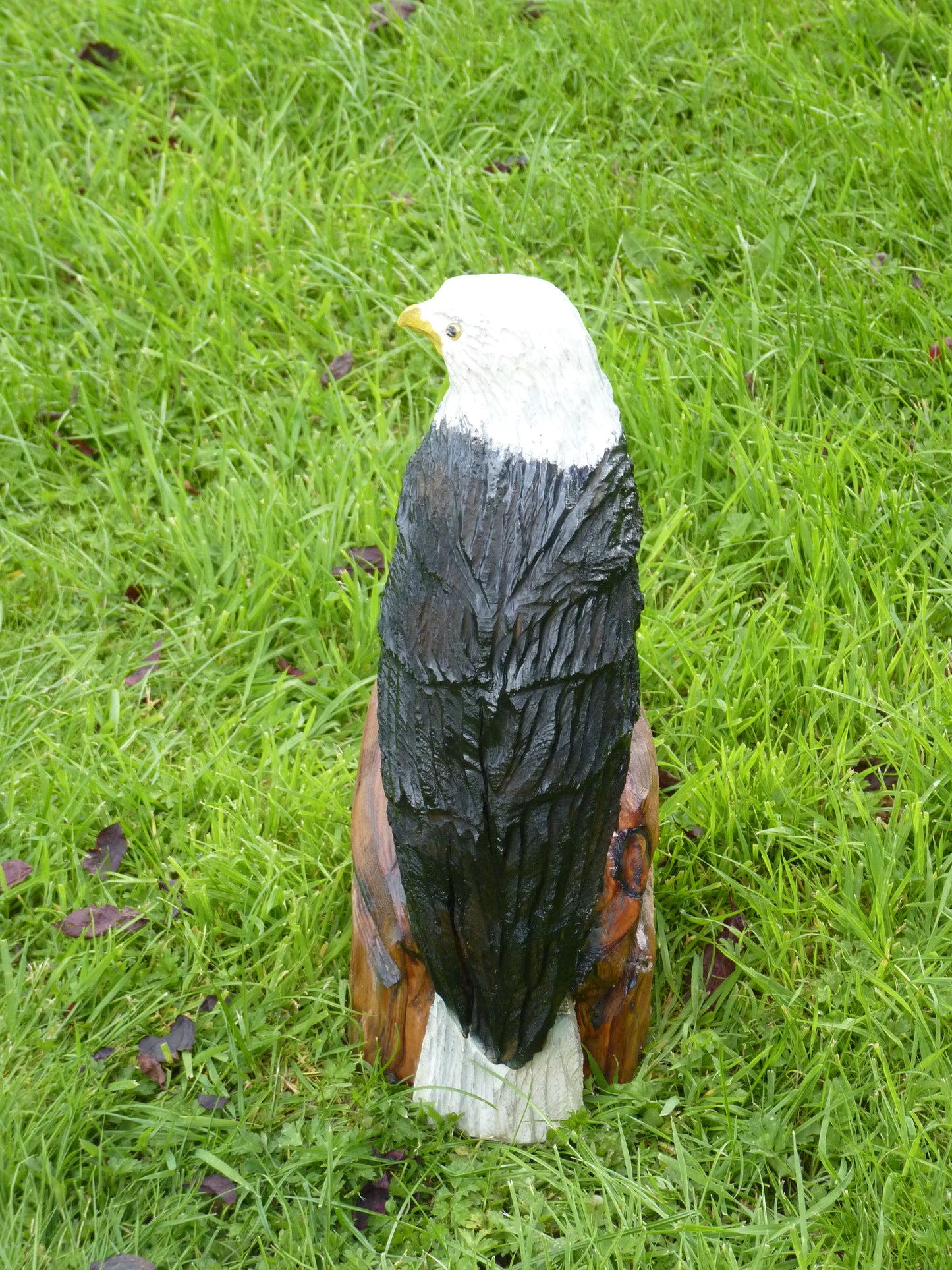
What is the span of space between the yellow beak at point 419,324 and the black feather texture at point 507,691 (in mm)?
136

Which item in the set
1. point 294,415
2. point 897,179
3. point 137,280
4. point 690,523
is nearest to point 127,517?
point 294,415

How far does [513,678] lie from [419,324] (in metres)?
0.53

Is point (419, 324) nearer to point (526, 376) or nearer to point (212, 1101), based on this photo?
point (526, 376)

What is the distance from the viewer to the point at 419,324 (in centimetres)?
190

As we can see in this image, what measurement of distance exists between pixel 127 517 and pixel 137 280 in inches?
33.7

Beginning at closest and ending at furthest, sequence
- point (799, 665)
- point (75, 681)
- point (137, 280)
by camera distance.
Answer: point (799, 665) < point (75, 681) < point (137, 280)

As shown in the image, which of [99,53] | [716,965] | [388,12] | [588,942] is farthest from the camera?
[99,53]

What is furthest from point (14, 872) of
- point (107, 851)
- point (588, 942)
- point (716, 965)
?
point (716, 965)

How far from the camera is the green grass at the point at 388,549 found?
241 centimetres

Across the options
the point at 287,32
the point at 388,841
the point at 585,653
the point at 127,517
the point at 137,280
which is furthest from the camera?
the point at 287,32

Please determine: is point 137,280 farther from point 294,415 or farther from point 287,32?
point 287,32

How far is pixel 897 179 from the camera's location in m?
3.92

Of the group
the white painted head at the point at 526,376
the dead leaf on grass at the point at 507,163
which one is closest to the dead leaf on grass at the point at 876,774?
the white painted head at the point at 526,376

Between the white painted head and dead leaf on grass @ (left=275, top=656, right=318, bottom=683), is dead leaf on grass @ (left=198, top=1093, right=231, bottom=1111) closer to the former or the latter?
dead leaf on grass @ (left=275, top=656, right=318, bottom=683)
